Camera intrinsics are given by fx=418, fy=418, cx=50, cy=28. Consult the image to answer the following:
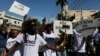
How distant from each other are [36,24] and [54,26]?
165 inches

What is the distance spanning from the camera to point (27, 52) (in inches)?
360

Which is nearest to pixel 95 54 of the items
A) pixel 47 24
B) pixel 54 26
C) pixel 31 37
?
pixel 54 26

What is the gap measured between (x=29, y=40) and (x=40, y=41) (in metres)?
Result: 0.25

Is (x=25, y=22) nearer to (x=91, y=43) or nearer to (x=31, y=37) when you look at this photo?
(x=31, y=37)

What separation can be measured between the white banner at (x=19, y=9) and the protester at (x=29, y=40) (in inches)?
126

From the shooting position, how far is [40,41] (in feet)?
30.5

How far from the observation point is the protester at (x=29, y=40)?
9.04m

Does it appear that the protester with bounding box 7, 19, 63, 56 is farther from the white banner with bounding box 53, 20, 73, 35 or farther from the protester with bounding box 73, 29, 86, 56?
the white banner with bounding box 53, 20, 73, 35

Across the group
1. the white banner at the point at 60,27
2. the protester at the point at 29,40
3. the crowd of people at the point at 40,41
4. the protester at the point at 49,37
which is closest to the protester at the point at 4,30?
the crowd of people at the point at 40,41

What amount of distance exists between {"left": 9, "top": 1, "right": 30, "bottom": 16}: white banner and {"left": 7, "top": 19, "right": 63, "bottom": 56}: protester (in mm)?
3204

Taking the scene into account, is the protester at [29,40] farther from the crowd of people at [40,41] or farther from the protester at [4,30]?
the protester at [4,30]

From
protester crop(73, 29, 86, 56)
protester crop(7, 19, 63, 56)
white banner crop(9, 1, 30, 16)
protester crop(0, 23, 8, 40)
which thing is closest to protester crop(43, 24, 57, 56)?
protester crop(73, 29, 86, 56)

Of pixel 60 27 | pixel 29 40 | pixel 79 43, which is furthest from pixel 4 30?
pixel 29 40

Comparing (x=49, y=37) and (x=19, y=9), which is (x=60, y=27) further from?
(x=19, y=9)
